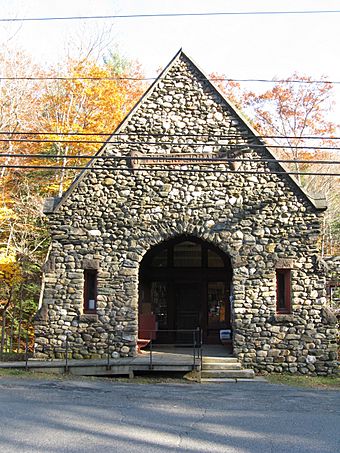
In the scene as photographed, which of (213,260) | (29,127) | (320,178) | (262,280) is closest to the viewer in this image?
(262,280)

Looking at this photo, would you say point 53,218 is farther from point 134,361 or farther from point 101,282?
point 134,361

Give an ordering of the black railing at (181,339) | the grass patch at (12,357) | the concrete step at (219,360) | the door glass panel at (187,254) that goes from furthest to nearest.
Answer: the door glass panel at (187,254)
the black railing at (181,339)
the grass patch at (12,357)
the concrete step at (219,360)

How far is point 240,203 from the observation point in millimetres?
14422

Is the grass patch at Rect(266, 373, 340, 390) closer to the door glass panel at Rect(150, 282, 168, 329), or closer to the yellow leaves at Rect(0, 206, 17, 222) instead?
the door glass panel at Rect(150, 282, 168, 329)

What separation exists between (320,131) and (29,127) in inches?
556

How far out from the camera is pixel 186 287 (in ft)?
57.8

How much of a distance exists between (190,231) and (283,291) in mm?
3125

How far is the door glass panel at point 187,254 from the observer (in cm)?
1775

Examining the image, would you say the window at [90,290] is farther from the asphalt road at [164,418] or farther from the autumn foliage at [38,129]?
the autumn foliage at [38,129]

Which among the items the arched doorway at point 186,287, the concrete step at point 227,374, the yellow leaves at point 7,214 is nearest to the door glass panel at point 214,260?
the arched doorway at point 186,287

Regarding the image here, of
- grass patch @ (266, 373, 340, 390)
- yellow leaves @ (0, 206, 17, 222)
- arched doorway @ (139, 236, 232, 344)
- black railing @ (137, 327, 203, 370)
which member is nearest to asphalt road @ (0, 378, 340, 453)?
grass patch @ (266, 373, 340, 390)

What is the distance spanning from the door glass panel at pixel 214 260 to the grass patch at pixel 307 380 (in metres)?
4.93

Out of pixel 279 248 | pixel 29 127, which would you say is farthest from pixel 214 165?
pixel 29 127

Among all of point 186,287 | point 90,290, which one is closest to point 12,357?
point 90,290
